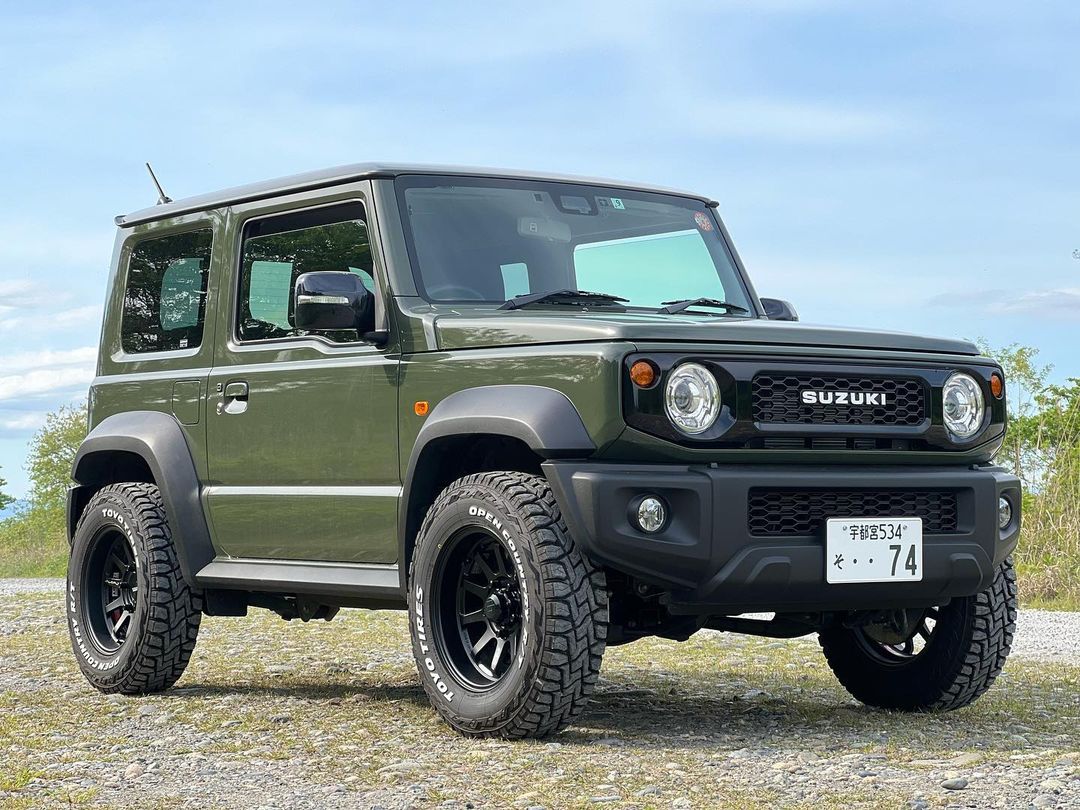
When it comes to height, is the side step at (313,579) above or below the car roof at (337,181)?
below

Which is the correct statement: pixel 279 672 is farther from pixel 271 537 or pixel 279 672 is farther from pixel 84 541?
pixel 271 537

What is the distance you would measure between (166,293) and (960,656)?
153 inches

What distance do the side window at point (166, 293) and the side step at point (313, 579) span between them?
41.1 inches

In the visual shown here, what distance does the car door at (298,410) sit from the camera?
5.97 metres

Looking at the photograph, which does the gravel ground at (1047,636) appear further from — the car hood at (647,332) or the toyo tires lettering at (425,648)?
the toyo tires lettering at (425,648)

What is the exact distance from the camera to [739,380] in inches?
204

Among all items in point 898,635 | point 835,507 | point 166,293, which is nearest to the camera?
point 835,507

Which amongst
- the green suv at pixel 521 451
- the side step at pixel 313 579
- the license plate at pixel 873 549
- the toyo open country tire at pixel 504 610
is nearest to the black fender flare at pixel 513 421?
the green suv at pixel 521 451

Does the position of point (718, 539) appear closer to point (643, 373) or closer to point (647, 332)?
point (643, 373)

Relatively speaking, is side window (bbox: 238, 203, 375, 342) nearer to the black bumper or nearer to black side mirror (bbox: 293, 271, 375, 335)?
black side mirror (bbox: 293, 271, 375, 335)

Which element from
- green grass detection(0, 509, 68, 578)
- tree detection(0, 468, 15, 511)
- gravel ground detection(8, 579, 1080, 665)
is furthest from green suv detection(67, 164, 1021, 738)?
tree detection(0, 468, 15, 511)

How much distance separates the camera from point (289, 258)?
666cm

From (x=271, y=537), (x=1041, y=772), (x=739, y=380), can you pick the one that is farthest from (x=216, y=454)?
(x=1041, y=772)

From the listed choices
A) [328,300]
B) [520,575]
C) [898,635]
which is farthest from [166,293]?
[898,635]
